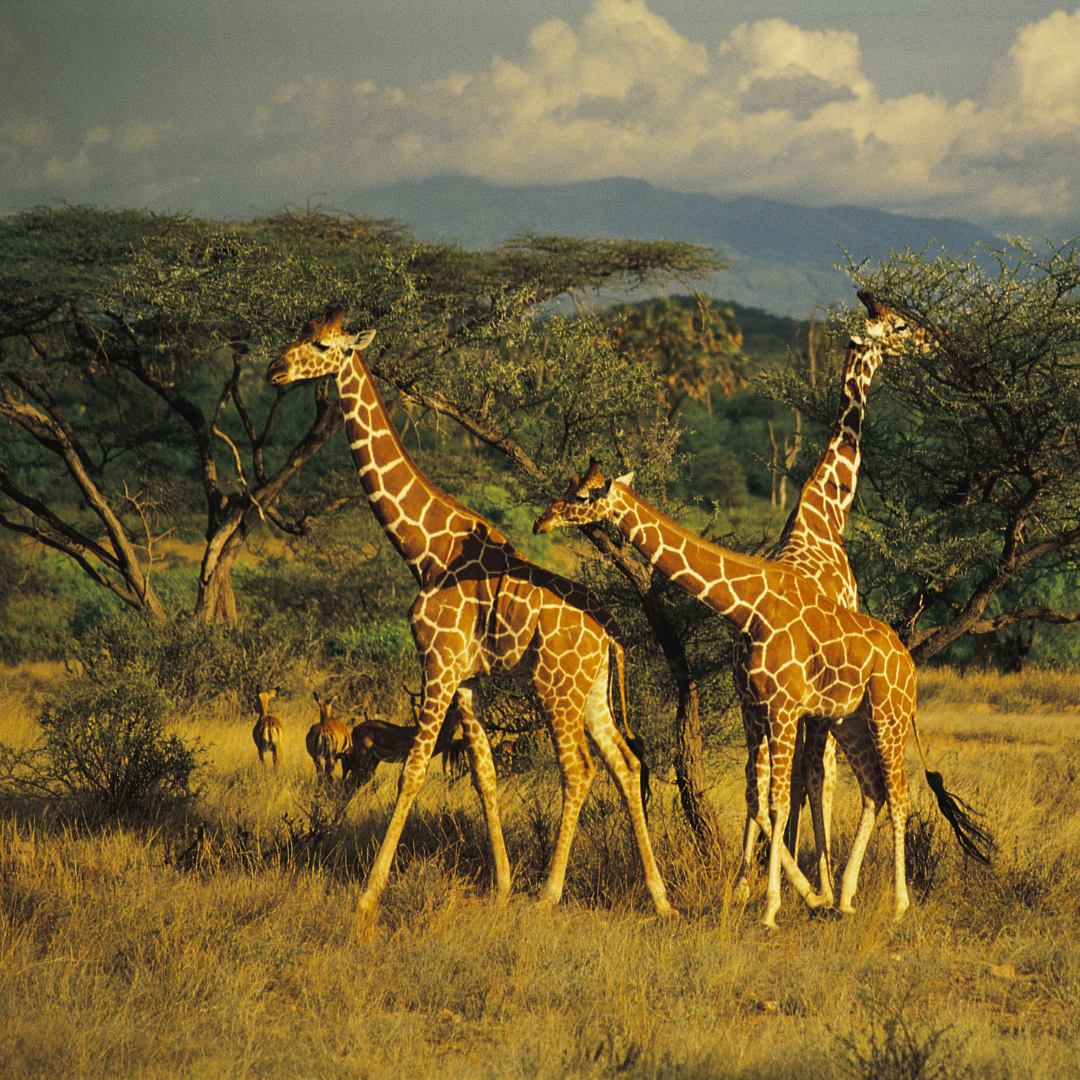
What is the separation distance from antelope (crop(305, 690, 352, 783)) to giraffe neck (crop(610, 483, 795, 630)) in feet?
14.6

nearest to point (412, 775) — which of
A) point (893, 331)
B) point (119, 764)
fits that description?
point (119, 764)

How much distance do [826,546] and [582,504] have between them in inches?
72.4

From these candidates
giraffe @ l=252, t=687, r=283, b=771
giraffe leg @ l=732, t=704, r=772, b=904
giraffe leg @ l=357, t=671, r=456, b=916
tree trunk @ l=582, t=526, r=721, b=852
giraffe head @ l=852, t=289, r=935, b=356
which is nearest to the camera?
giraffe leg @ l=732, t=704, r=772, b=904

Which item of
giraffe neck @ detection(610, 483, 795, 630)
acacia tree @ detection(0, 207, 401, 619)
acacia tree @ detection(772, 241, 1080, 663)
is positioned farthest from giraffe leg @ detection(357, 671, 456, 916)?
acacia tree @ detection(0, 207, 401, 619)

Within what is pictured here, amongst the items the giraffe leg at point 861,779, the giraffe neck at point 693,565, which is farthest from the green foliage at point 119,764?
the giraffe leg at point 861,779

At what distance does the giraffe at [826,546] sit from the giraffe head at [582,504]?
1.18 m

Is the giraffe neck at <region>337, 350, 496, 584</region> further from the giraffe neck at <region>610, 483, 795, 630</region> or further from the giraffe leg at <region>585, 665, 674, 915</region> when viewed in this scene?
the giraffe leg at <region>585, 665, 674, 915</region>

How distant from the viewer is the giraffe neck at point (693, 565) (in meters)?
5.97

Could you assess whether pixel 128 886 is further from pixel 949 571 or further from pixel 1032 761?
pixel 1032 761

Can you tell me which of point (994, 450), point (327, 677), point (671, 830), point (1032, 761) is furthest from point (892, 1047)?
point (327, 677)

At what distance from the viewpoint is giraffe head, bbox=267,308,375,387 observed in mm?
6219

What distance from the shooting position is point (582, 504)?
19.0 feet

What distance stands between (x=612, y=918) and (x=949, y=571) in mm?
3377

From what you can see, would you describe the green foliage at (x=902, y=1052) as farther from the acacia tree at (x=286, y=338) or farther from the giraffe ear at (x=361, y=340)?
the giraffe ear at (x=361, y=340)
